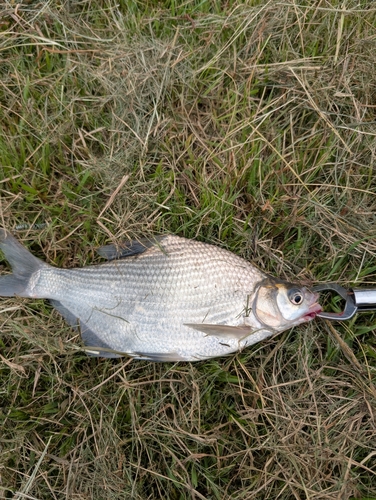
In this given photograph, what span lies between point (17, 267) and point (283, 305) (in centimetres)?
167

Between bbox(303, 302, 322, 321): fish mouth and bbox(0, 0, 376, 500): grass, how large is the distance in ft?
0.67

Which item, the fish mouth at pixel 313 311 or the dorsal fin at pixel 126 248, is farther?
the dorsal fin at pixel 126 248

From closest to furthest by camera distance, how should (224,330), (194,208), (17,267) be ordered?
(224,330) → (17,267) → (194,208)

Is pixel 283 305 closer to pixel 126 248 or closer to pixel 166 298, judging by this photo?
pixel 166 298

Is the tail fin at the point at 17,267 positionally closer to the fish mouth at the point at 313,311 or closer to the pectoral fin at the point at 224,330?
the pectoral fin at the point at 224,330

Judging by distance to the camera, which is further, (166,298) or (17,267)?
(17,267)

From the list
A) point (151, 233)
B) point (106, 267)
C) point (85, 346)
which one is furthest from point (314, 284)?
point (85, 346)

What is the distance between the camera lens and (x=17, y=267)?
249cm

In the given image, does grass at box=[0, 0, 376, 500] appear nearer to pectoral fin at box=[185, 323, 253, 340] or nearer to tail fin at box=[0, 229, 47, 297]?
tail fin at box=[0, 229, 47, 297]

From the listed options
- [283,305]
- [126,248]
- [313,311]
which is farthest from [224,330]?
[126,248]

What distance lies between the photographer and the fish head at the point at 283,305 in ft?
7.45

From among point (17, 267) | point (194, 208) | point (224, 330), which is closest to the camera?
point (224, 330)

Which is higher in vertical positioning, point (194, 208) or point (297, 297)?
point (194, 208)

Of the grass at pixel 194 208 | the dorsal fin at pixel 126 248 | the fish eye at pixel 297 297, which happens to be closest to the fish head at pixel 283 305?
the fish eye at pixel 297 297
